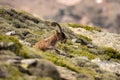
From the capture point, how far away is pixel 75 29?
4094 centimetres

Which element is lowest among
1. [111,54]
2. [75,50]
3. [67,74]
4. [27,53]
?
[67,74]

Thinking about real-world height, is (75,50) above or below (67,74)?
above

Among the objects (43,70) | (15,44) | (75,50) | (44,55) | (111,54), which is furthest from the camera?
(111,54)

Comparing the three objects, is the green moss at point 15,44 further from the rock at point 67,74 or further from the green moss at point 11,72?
the green moss at point 11,72

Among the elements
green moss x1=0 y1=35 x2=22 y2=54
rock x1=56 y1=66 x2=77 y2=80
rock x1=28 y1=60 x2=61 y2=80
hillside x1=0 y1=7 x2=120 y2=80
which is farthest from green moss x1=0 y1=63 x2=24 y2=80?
rock x1=56 y1=66 x2=77 y2=80

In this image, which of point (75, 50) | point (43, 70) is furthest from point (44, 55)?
point (75, 50)

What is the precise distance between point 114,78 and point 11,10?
1445 cm

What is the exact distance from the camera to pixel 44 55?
20.5m

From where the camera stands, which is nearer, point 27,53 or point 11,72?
point 11,72

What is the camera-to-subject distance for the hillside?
591 inches

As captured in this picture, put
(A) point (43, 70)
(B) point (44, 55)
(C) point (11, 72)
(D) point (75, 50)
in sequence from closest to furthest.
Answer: (C) point (11, 72), (A) point (43, 70), (B) point (44, 55), (D) point (75, 50)

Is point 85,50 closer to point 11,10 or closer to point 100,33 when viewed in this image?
point 11,10

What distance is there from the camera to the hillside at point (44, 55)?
Answer: 15.0 metres

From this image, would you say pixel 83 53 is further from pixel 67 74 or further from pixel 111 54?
pixel 67 74
